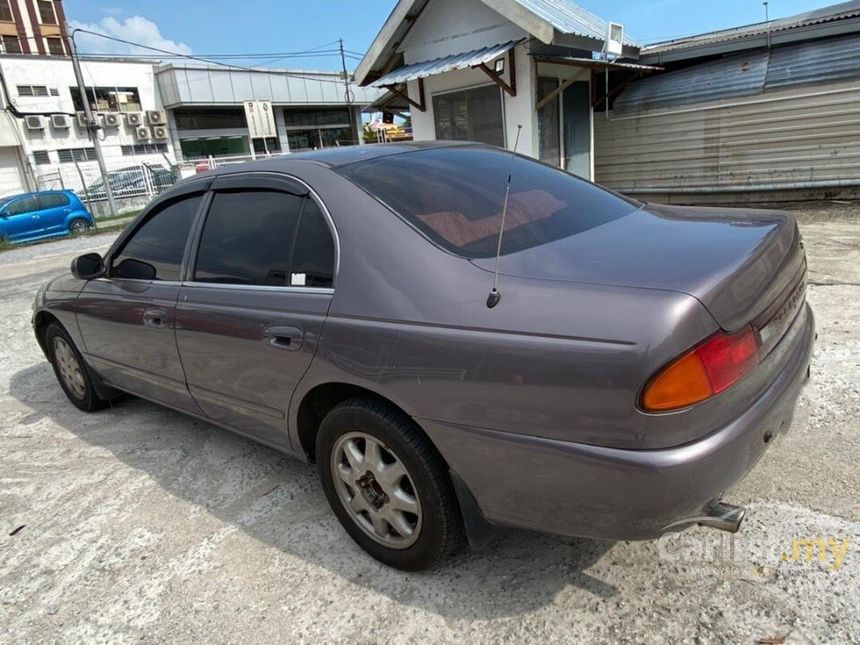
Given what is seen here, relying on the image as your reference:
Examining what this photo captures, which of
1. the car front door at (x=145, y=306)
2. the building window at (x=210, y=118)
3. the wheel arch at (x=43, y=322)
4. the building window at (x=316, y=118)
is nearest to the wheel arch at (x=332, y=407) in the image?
the car front door at (x=145, y=306)

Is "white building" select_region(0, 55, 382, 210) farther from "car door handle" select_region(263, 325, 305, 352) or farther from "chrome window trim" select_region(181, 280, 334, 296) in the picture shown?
"car door handle" select_region(263, 325, 305, 352)

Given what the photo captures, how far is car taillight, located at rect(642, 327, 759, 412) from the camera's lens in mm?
1606

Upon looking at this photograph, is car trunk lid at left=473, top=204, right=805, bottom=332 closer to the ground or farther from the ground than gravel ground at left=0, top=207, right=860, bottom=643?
farther from the ground

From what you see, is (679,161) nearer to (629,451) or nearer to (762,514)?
(762,514)

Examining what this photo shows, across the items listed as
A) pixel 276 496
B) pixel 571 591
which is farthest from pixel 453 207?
pixel 276 496

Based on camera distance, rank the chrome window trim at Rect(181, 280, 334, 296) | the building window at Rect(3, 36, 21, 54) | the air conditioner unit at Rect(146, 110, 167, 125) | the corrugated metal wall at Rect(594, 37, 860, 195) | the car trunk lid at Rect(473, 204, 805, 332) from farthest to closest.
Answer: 1. the building window at Rect(3, 36, 21, 54)
2. the air conditioner unit at Rect(146, 110, 167, 125)
3. the corrugated metal wall at Rect(594, 37, 860, 195)
4. the chrome window trim at Rect(181, 280, 334, 296)
5. the car trunk lid at Rect(473, 204, 805, 332)

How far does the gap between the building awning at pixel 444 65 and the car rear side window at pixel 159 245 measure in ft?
21.9

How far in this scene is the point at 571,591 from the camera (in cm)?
218

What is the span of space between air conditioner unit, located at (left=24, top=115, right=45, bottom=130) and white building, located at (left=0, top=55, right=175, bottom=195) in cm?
5

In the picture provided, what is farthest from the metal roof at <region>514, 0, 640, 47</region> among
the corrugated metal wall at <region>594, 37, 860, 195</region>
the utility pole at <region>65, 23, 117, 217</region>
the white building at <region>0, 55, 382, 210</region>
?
the white building at <region>0, 55, 382, 210</region>

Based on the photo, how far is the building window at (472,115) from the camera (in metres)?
10.3

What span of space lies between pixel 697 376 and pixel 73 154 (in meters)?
40.1

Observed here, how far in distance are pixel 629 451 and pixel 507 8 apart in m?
8.82

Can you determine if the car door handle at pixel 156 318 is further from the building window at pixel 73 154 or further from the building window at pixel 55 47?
the building window at pixel 55 47
